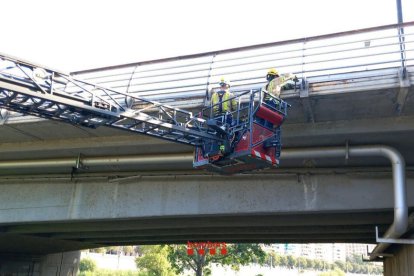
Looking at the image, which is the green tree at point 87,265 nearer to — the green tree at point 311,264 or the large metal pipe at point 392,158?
the large metal pipe at point 392,158

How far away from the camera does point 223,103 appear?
10.3 meters

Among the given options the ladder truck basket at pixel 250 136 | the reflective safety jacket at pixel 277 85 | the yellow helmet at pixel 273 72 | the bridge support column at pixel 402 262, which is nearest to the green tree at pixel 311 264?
the bridge support column at pixel 402 262

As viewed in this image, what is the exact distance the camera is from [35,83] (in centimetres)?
878

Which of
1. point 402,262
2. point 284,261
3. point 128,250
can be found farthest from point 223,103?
point 284,261

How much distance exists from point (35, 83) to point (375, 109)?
23.7 feet

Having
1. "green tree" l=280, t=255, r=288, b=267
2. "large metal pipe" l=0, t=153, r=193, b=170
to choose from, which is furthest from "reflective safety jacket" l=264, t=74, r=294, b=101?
"green tree" l=280, t=255, r=288, b=267

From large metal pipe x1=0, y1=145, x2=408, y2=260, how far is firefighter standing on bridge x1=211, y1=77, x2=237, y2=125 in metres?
1.82

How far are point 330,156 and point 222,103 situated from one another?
2.97 meters

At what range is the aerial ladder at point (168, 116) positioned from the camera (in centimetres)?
895

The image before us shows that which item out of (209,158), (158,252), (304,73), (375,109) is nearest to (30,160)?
(209,158)

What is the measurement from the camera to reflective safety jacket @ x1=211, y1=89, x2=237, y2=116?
10.3 metres

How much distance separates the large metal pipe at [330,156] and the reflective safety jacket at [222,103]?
1.87 m

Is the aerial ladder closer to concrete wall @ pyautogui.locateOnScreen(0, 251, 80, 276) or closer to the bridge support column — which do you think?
the bridge support column

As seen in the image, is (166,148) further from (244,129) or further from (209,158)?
(244,129)
